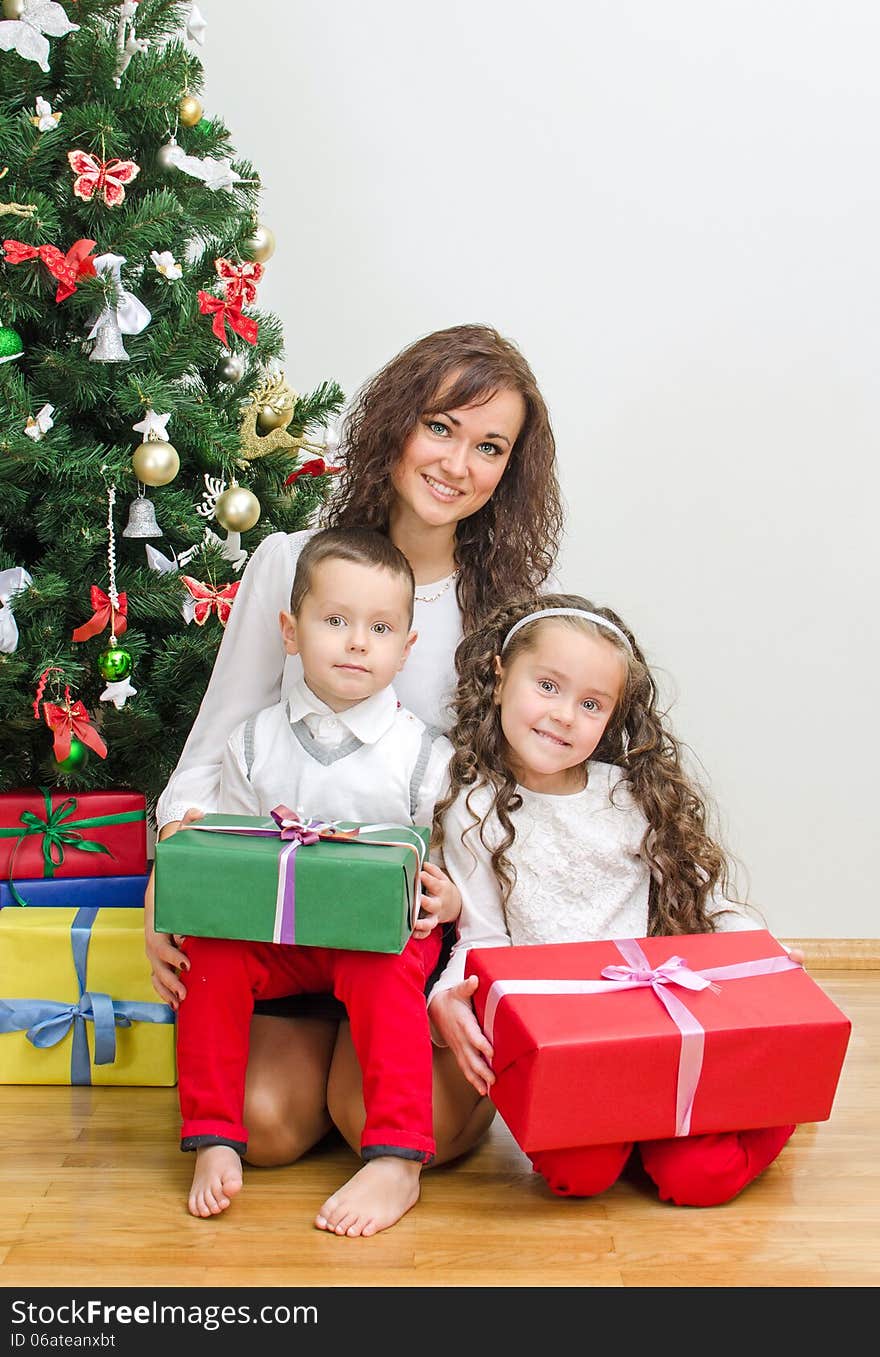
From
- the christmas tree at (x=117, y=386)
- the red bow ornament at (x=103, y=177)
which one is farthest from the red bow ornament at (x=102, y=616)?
the red bow ornament at (x=103, y=177)

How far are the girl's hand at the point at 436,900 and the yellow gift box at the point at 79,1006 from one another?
0.48 metres

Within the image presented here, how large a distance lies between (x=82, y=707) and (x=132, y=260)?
692 mm

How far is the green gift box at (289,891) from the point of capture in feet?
4.99

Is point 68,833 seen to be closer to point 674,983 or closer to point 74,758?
point 74,758

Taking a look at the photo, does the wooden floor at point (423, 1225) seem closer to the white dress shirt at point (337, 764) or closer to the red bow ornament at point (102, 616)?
the white dress shirt at point (337, 764)

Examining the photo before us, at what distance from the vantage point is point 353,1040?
5.35 feet

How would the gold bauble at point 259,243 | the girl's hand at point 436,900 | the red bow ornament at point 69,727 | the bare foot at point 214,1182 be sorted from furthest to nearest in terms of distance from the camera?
the gold bauble at point 259,243, the red bow ornament at point 69,727, the girl's hand at point 436,900, the bare foot at point 214,1182

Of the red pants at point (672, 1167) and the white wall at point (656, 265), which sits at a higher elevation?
the white wall at point (656, 265)

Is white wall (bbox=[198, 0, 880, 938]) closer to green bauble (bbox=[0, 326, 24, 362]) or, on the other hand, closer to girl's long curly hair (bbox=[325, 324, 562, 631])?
girl's long curly hair (bbox=[325, 324, 562, 631])

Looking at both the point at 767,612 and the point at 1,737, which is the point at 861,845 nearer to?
the point at 767,612

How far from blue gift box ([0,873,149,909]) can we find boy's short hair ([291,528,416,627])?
1.98 feet

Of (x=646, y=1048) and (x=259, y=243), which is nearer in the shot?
(x=646, y=1048)

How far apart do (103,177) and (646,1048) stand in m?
1.45

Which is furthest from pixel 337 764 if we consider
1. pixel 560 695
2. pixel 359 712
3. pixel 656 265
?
pixel 656 265
